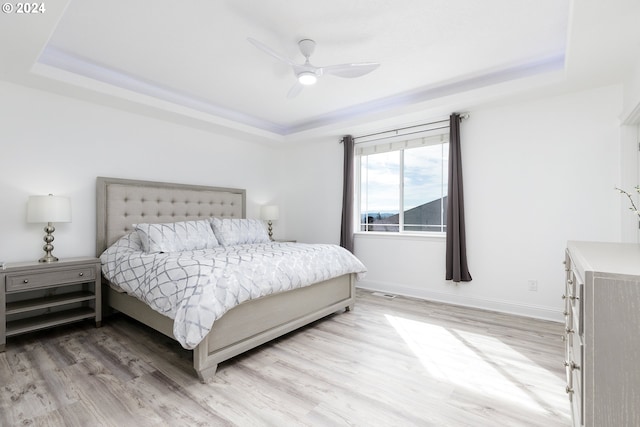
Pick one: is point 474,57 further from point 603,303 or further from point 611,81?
point 603,303

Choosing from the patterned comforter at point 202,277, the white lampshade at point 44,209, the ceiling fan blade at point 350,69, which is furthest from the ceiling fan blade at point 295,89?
the white lampshade at point 44,209

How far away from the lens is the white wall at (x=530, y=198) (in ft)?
9.75

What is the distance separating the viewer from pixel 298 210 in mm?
5395

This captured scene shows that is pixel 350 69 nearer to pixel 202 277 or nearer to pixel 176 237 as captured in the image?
pixel 202 277

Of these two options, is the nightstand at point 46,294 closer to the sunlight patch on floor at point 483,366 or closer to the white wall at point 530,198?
the sunlight patch on floor at point 483,366

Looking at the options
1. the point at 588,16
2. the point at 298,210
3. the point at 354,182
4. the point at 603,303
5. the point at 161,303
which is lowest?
the point at 161,303

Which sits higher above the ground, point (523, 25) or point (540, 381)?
point (523, 25)

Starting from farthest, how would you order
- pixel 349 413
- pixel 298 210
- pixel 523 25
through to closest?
pixel 298 210 → pixel 523 25 → pixel 349 413

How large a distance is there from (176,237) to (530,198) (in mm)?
3726

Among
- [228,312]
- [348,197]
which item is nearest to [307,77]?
[228,312]

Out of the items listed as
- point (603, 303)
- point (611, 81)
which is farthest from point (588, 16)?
point (603, 303)

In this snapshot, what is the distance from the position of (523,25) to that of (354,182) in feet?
9.05

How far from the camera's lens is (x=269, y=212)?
4.96m

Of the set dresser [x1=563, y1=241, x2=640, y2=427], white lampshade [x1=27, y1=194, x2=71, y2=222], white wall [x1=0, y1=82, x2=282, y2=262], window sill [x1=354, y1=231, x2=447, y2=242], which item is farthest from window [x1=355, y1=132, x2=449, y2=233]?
white lampshade [x1=27, y1=194, x2=71, y2=222]
